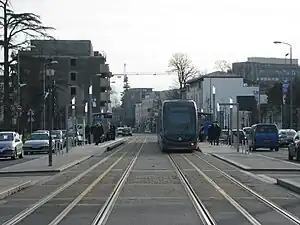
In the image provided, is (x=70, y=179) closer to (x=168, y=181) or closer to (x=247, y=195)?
(x=168, y=181)

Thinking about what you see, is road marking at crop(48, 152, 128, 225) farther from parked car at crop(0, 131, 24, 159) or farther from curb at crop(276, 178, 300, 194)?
parked car at crop(0, 131, 24, 159)

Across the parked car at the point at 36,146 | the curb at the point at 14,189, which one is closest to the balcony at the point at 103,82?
the parked car at the point at 36,146

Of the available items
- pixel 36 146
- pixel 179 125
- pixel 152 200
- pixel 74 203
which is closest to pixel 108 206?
pixel 74 203

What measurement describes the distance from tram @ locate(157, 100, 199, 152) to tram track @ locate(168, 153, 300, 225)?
19.8 metres

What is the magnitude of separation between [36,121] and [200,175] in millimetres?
63513

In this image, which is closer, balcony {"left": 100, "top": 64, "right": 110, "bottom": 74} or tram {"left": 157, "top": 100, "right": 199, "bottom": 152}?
tram {"left": 157, "top": 100, "right": 199, "bottom": 152}

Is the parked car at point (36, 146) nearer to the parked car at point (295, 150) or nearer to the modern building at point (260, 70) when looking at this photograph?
the parked car at point (295, 150)

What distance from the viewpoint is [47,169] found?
3097cm

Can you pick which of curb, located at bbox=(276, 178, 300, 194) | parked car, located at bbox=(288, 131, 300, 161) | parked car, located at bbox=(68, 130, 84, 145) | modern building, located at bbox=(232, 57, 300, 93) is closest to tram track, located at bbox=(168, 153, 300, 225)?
curb, located at bbox=(276, 178, 300, 194)

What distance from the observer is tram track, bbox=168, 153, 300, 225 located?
14617 millimetres

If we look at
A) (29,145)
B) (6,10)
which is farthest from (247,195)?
(6,10)

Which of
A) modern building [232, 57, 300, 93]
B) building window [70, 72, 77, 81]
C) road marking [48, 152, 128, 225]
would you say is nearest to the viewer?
road marking [48, 152, 128, 225]

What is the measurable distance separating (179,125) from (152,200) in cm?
3062

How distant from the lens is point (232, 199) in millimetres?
18531
